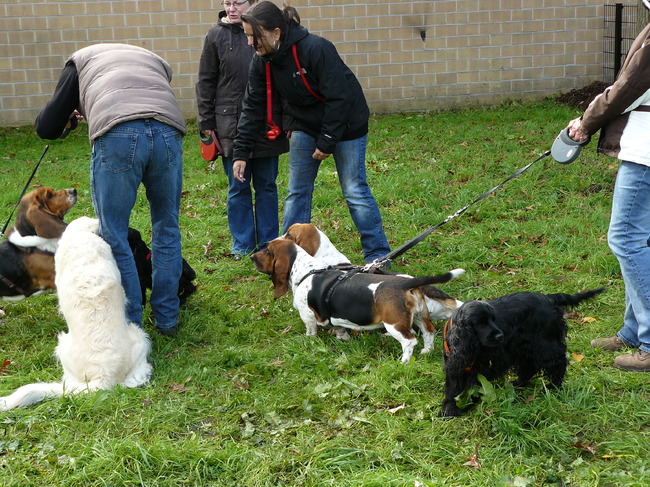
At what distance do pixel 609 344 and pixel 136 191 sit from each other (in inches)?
120

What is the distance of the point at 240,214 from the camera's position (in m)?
6.54

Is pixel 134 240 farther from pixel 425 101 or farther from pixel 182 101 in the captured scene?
pixel 425 101

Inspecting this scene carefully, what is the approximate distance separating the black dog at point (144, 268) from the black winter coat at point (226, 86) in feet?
4.14

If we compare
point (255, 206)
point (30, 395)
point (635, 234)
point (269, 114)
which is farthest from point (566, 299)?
point (255, 206)

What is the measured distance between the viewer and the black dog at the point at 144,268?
17.1 feet

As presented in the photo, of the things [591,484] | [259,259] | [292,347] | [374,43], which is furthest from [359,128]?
[374,43]

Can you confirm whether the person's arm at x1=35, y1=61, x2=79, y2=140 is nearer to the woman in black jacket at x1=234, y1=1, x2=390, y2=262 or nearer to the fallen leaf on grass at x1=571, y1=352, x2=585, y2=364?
the woman in black jacket at x1=234, y1=1, x2=390, y2=262

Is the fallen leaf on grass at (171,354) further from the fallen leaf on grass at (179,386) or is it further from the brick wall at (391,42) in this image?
the brick wall at (391,42)

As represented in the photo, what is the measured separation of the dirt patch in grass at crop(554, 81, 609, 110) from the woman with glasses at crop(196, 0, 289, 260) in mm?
7215

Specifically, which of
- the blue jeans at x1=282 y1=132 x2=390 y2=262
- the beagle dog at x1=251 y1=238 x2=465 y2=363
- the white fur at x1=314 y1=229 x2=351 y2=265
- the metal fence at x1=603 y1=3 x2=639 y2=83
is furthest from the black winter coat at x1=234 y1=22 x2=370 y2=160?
the metal fence at x1=603 y1=3 x2=639 y2=83

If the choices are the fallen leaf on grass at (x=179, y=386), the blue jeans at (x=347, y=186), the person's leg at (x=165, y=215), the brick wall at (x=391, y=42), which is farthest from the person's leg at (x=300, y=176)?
the brick wall at (x=391, y=42)

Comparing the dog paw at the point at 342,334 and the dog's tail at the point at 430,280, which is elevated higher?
the dog's tail at the point at 430,280

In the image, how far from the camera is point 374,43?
1238 centimetres

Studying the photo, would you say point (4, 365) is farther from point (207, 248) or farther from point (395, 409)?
point (395, 409)
